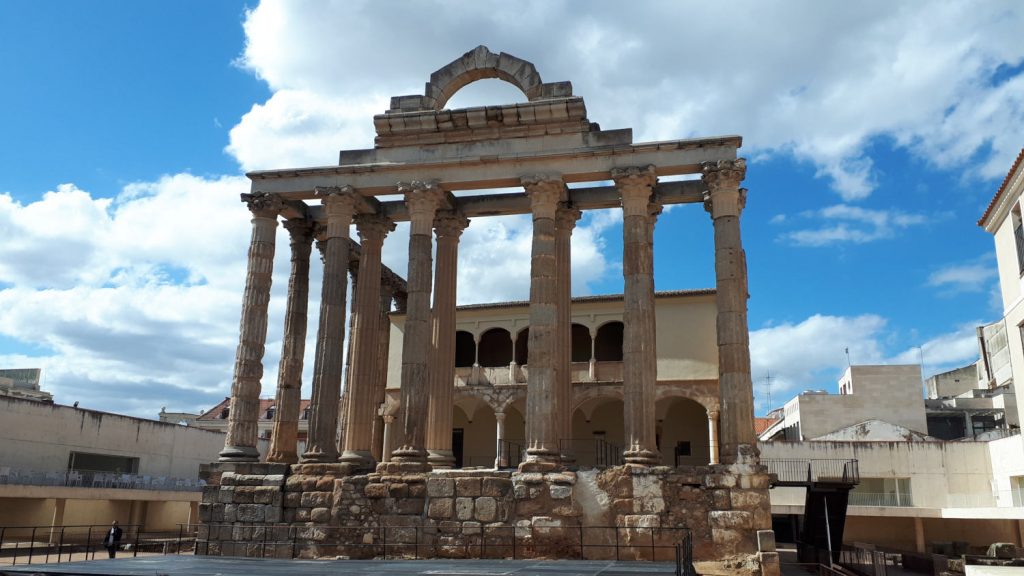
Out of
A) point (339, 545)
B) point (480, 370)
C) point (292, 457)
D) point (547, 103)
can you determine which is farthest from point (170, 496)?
point (547, 103)

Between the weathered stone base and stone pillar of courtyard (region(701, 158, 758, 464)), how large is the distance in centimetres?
88

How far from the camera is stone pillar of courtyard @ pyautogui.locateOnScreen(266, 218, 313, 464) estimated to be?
22969mm

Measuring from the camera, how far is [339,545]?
20516 millimetres

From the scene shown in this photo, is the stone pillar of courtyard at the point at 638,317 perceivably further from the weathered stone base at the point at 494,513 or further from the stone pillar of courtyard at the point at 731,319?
the stone pillar of courtyard at the point at 731,319

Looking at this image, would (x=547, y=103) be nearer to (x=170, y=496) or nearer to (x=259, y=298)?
(x=259, y=298)

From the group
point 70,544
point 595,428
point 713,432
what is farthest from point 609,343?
point 70,544

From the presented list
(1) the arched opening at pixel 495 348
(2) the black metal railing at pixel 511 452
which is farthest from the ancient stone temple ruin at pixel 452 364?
(1) the arched opening at pixel 495 348

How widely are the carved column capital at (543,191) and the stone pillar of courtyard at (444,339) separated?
3106mm

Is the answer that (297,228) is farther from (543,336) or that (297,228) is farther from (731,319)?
(731,319)

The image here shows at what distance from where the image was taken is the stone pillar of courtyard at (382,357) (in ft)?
104

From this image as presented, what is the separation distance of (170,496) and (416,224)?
23.6 m

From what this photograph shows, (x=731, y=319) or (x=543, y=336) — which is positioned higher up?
(x=731, y=319)

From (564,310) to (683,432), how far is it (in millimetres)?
13187

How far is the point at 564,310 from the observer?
23.3 metres
